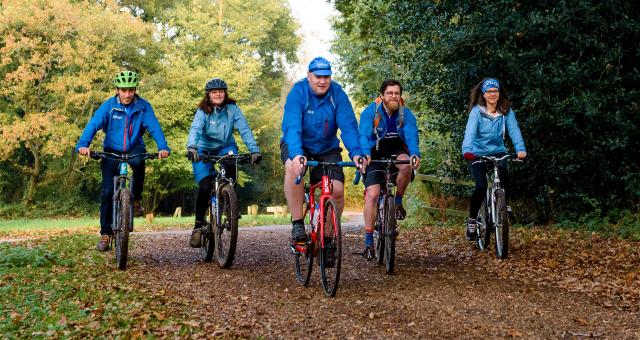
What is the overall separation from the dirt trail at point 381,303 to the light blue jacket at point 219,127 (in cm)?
138

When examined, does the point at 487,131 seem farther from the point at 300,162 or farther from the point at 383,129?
the point at 300,162

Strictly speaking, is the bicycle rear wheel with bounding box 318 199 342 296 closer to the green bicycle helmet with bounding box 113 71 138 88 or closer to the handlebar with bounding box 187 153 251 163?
the handlebar with bounding box 187 153 251 163

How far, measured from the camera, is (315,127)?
6.84m

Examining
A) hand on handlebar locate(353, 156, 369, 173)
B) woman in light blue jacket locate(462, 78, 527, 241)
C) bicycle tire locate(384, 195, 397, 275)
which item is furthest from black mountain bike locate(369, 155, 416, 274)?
woman in light blue jacket locate(462, 78, 527, 241)

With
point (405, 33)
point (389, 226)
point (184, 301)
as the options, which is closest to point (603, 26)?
point (405, 33)

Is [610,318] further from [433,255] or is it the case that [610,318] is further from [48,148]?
[48,148]

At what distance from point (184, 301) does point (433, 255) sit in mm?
4036

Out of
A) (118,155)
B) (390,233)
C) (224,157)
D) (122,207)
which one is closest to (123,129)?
(118,155)

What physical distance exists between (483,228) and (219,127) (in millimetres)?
3457

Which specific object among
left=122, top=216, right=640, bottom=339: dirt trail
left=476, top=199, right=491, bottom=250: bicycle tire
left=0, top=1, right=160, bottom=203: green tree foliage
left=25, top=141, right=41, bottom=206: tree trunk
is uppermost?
left=0, top=1, right=160, bottom=203: green tree foliage

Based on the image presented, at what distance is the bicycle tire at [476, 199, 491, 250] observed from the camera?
9.06 meters

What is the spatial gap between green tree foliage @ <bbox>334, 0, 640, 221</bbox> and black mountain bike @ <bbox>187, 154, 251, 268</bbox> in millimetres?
5182

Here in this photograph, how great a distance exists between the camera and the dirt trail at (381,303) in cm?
531

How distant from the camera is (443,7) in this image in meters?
12.3
